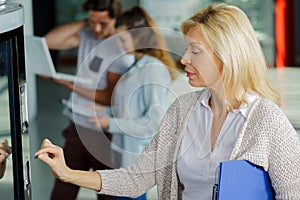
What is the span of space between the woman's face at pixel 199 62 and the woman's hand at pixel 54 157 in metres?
0.44

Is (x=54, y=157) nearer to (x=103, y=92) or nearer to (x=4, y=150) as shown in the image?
(x=4, y=150)

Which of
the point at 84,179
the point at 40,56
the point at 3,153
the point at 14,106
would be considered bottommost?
the point at 40,56

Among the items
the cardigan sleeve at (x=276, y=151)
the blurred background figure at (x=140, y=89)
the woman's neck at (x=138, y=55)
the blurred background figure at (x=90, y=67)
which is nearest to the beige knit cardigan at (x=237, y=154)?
the cardigan sleeve at (x=276, y=151)

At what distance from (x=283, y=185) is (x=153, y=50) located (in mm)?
1765

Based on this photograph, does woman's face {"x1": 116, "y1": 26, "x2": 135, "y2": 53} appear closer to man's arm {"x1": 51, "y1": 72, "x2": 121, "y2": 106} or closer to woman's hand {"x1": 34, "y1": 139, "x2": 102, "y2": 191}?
man's arm {"x1": 51, "y1": 72, "x2": 121, "y2": 106}

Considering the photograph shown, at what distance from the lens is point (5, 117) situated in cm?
193

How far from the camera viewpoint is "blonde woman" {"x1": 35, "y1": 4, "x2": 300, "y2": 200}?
2312mm

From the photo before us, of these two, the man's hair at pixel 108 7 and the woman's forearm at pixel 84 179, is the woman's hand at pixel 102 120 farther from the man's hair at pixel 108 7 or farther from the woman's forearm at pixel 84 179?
the woman's forearm at pixel 84 179

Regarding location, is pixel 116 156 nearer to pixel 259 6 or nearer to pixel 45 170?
pixel 45 170

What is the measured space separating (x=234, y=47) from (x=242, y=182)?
0.39 m

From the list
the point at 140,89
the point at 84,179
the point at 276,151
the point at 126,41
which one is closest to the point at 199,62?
the point at 276,151

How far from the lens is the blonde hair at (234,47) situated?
2328 mm

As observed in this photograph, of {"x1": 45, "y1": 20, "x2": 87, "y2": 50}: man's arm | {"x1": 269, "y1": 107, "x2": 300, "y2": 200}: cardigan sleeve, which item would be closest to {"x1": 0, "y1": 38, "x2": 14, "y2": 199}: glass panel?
{"x1": 269, "y1": 107, "x2": 300, "y2": 200}: cardigan sleeve

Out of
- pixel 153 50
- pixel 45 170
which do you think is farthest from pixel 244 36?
pixel 45 170
